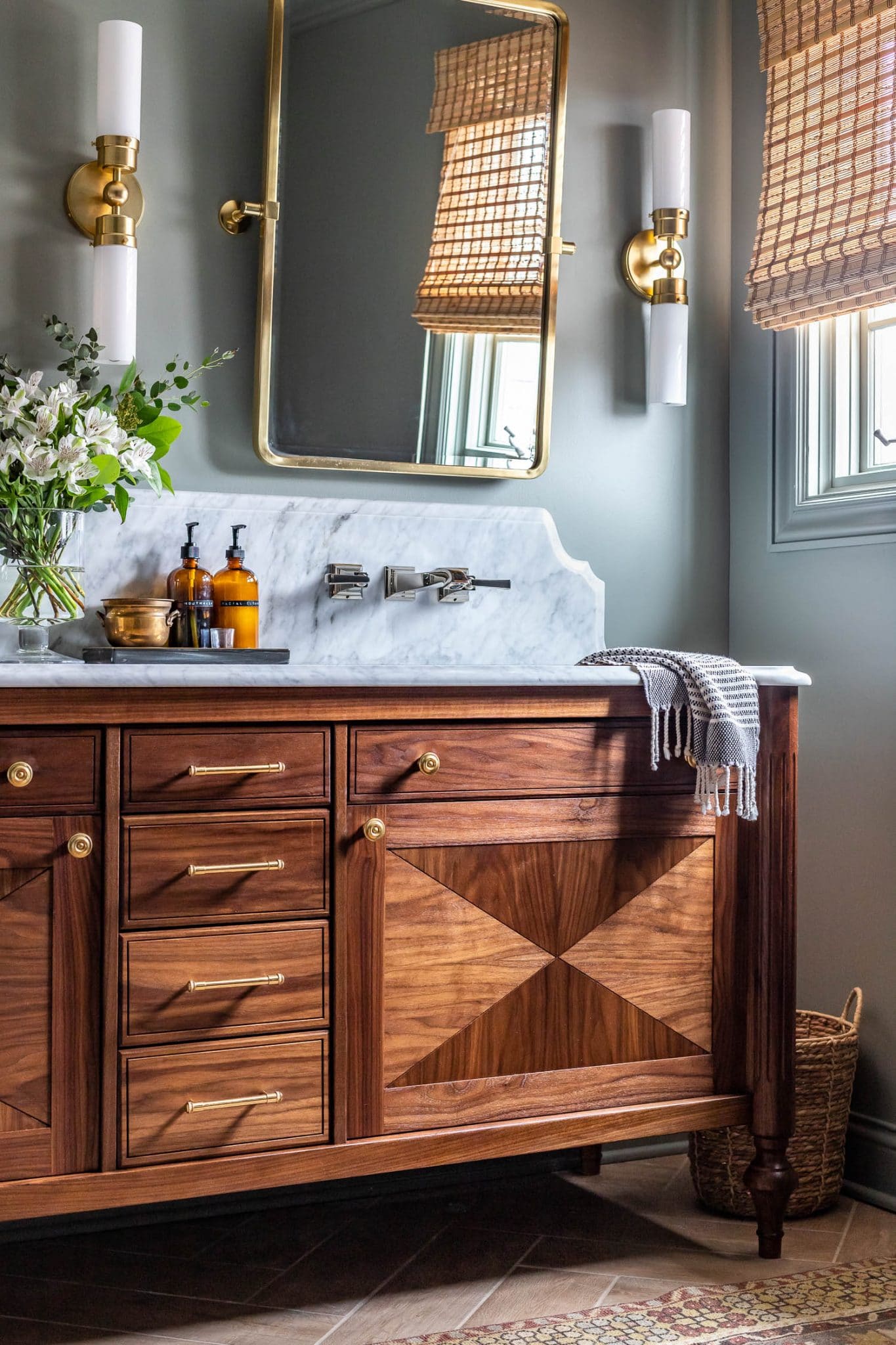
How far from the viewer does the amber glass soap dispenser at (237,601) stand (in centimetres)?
215

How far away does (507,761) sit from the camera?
1874mm

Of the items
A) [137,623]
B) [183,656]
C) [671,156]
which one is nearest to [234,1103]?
[183,656]

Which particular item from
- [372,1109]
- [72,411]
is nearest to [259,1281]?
[372,1109]

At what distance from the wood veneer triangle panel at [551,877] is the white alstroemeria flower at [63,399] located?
83 centimetres

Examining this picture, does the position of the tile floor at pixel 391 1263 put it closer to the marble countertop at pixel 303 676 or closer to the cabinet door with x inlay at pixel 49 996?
the cabinet door with x inlay at pixel 49 996

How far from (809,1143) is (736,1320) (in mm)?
444

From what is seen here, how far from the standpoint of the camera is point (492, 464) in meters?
2.46

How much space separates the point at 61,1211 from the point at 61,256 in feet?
4.77

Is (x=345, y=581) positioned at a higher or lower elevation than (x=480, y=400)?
lower

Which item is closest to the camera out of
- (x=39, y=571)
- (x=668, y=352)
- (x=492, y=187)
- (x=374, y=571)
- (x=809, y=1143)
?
(x=39, y=571)

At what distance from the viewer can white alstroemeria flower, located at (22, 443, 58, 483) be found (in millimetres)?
1880

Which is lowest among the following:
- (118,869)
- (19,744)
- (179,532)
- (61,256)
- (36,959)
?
(36,959)

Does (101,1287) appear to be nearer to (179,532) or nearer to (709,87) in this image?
(179,532)

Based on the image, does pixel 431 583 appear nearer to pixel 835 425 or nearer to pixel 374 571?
pixel 374 571
